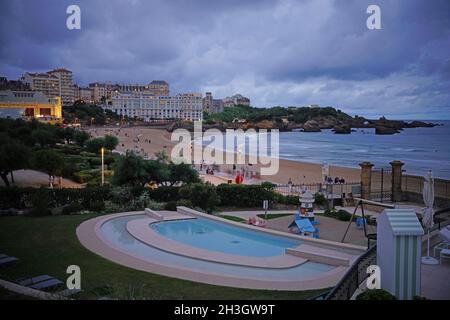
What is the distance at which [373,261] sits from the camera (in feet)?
24.0

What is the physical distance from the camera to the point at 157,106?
614 feet

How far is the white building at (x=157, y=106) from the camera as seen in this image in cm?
17912

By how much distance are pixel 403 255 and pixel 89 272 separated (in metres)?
6.22

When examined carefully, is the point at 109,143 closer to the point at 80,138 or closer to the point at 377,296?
the point at 80,138

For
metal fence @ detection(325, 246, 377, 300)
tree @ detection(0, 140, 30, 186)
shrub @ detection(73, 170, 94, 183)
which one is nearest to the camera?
metal fence @ detection(325, 246, 377, 300)

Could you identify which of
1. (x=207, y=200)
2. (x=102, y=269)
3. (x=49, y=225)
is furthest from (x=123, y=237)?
(x=207, y=200)

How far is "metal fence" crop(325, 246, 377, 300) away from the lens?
17.8 feet

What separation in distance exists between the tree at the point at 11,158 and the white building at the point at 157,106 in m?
158

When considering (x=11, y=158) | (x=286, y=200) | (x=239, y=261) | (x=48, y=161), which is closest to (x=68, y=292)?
(x=239, y=261)

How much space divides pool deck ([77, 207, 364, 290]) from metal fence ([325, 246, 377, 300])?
1312 mm

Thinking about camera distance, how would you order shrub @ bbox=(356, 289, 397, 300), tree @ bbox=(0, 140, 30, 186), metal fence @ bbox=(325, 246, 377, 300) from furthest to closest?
1. tree @ bbox=(0, 140, 30, 186)
2. metal fence @ bbox=(325, 246, 377, 300)
3. shrub @ bbox=(356, 289, 397, 300)

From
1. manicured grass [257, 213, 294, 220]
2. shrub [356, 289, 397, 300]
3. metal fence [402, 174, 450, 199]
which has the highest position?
shrub [356, 289, 397, 300]

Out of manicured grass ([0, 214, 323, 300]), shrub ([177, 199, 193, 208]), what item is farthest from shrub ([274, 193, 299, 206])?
manicured grass ([0, 214, 323, 300])

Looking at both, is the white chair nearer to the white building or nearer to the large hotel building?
the large hotel building
